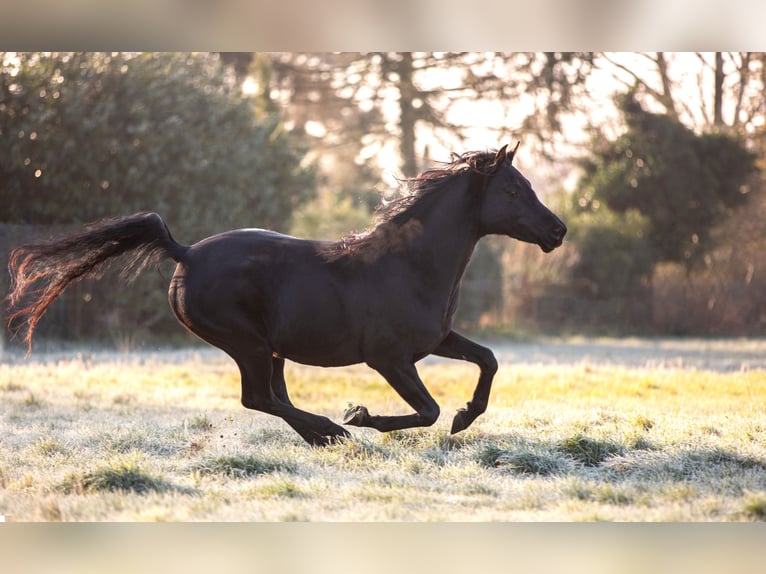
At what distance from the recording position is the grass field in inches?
200

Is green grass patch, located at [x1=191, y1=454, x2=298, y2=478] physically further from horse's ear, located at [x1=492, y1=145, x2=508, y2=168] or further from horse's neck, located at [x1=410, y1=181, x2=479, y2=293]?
horse's ear, located at [x1=492, y1=145, x2=508, y2=168]

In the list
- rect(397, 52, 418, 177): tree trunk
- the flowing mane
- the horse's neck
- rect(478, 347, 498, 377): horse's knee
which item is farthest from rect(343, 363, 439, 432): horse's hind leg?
rect(397, 52, 418, 177): tree trunk

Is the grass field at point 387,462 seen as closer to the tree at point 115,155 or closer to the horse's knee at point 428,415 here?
the horse's knee at point 428,415

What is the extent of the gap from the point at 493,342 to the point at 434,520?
13.9 metres

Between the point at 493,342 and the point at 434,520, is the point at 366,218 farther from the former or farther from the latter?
the point at 434,520

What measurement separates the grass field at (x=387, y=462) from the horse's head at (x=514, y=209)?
4.66 ft

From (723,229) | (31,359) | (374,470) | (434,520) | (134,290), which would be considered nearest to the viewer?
(434,520)

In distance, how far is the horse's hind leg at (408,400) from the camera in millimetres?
6113

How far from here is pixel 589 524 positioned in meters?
4.92

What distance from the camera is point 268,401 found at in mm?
Result: 6383

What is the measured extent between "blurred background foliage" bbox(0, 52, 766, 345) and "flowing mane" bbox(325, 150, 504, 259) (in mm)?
6526

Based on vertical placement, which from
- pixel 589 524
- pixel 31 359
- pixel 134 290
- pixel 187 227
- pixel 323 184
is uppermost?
pixel 323 184

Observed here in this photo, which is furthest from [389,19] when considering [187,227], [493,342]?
[493,342]

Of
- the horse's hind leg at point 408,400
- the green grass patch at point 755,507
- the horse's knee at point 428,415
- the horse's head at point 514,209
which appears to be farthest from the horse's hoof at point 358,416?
the green grass patch at point 755,507
